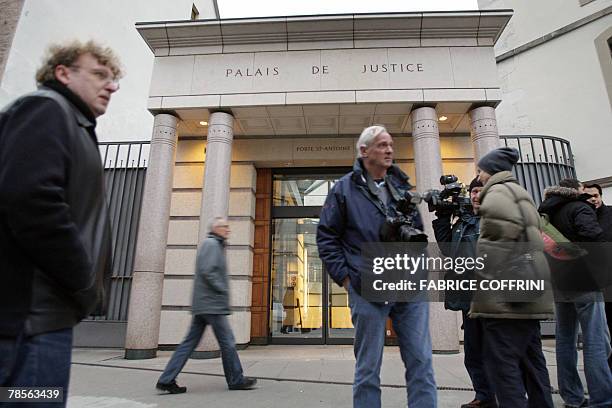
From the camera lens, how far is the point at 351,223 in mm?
2447

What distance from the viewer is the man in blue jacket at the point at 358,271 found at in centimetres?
221

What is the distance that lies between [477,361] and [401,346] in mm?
1525

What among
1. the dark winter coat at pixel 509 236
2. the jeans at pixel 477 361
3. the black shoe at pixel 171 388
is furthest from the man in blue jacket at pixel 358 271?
the black shoe at pixel 171 388

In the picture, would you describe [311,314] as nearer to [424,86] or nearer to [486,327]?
[424,86]

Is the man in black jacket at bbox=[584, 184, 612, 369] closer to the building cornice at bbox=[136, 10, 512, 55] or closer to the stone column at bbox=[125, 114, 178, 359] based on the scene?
the building cornice at bbox=[136, 10, 512, 55]

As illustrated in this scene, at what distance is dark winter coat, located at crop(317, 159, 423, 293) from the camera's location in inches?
92.7

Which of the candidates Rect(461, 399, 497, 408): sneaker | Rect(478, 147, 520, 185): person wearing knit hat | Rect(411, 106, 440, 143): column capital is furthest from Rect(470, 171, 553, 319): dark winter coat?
Rect(411, 106, 440, 143): column capital

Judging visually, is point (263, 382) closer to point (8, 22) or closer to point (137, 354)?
point (137, 354)

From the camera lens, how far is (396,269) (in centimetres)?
234

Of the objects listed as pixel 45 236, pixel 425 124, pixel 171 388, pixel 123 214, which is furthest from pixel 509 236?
pixel 123 214

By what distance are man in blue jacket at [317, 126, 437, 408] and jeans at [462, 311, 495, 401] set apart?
4.35ft

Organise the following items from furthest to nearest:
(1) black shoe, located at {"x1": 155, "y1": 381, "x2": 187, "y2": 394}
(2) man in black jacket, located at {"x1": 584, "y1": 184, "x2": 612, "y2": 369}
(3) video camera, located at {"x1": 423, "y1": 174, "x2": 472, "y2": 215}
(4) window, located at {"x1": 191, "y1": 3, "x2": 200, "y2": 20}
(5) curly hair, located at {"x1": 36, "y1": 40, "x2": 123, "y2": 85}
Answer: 1. (4) window, located at {"x1": 191, "y1": 3, "x2": 200, "y2": 20}
2. (1) black shoe, located at {"x1": 155, "y1": 381, "x2": 187, "y2": 394}
3. (2) man in black jacket, located at {"x1": 584, "y1": 184, "x2": 612, "y2": 369}
4. (3) video camera, located at {"x1": 423, "y1": 174, "x2": 472, "y2": 215}
5. (5) curly hair, located at {"x1": 36, "y1": 40, "x2": 123, "y2": 85}

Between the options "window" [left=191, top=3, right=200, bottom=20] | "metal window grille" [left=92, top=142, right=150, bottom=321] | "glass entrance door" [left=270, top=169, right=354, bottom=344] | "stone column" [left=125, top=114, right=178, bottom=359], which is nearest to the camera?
"stone column" [left=125, top=114, right=178, bottom=359]

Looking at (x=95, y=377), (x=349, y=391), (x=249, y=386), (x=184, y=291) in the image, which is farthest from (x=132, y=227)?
(x=349, y=391)
